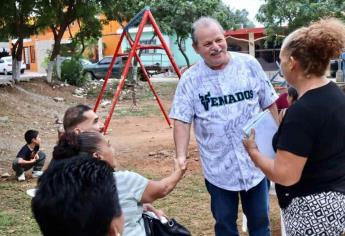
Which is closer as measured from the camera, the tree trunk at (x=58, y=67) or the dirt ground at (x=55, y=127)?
the dirt ground at (x=55, y=127)

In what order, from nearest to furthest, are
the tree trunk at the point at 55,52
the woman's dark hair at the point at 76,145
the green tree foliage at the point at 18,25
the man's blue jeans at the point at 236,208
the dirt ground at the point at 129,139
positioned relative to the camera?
the woman's dark hair at the point at 76,145
the man's blue jeans at the point at 236,208
the dirt ground at the point at 129,139
the green tree foliage at the point at 18,25
the tree trunk at the point at 55,52

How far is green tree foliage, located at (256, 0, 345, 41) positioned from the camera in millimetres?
22766

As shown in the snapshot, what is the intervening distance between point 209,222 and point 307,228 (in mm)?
2651

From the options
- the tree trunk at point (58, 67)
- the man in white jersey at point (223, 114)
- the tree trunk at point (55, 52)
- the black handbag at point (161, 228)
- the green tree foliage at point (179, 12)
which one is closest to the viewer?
the black handbag at point (161, 228)

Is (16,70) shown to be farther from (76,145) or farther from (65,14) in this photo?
(76,145)

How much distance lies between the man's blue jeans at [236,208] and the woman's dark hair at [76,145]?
113 cm

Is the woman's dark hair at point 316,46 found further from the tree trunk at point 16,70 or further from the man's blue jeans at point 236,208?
the tree trunk at point 16,70

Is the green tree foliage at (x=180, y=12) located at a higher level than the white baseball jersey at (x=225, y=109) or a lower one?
higher

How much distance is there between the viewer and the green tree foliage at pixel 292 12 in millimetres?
22766

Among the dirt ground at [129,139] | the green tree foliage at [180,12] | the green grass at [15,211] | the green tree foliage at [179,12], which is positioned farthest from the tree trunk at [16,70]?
the green grass at [15,211]

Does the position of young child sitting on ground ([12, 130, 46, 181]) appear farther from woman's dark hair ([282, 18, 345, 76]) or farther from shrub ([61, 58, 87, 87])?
shrub ([61, 58, 87, 87])

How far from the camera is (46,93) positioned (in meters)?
18.0

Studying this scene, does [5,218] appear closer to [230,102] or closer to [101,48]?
[230,102]

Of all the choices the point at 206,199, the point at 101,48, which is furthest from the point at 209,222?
the point at 101,48
